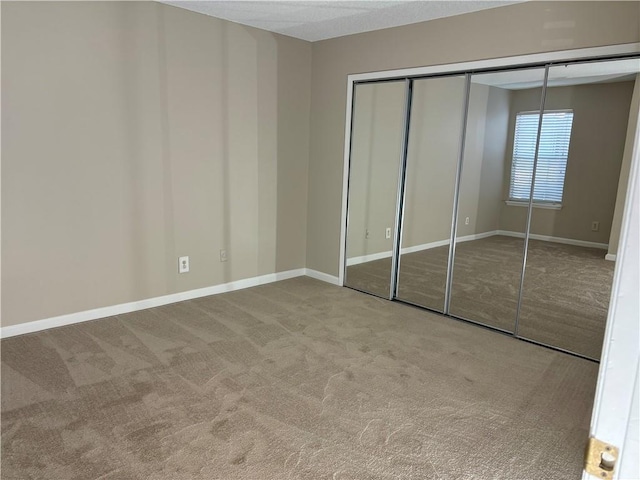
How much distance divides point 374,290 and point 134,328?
225 cm

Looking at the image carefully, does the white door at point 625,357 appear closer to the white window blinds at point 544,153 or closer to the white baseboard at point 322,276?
the white window blinds at point 544,153

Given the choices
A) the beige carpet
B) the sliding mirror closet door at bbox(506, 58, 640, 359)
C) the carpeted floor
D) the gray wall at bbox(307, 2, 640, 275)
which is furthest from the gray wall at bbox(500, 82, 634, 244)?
the beige carpet

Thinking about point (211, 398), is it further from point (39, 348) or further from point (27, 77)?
point (27, 77)

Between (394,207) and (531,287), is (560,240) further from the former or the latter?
(394,207)

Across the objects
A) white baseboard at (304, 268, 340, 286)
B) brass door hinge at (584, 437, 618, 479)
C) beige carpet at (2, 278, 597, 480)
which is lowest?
beige carpet at (2, 278, 597, 480)

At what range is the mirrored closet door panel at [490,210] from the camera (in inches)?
133

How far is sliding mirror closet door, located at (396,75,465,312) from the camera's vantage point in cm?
374

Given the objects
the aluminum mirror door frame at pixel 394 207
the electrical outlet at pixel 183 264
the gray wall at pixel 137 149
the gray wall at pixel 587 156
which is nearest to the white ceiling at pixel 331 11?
the gray wall at pixel 137 149

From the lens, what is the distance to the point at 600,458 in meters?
0.61

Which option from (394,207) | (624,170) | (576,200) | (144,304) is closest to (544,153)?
(576,200)

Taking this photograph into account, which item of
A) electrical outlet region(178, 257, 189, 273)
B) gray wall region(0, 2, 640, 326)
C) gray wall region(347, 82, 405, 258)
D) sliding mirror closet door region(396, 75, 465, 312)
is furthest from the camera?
gray wall region(347, 82, 405, 258)

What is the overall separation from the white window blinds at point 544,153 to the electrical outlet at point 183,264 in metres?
2.86

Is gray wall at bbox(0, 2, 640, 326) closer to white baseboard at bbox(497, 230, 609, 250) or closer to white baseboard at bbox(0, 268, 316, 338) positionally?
white baseboard at bbox(0, 268, 316, 338)

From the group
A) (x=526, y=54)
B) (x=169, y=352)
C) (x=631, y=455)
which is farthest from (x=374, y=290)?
(x=631, y=455)
